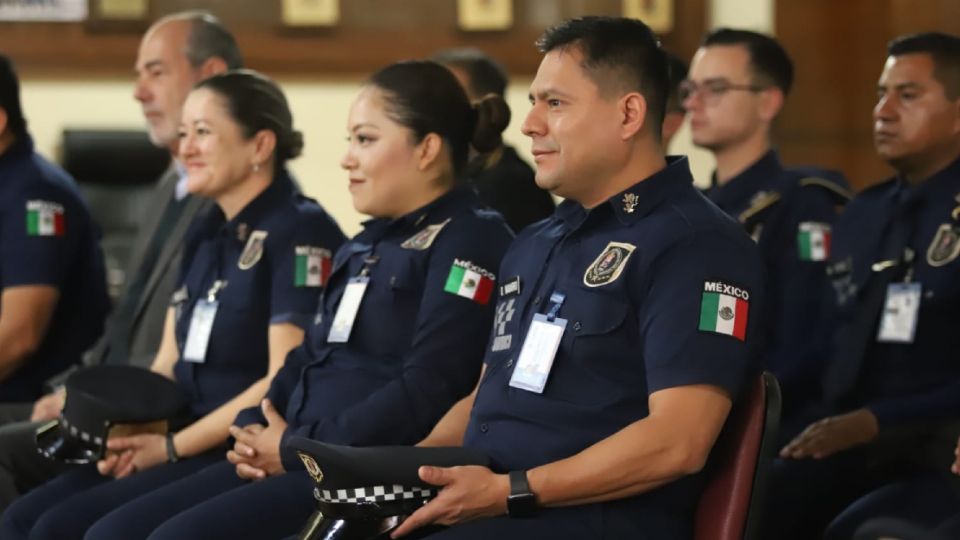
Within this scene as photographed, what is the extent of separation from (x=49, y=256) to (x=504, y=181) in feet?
3.94

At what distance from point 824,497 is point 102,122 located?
12.2 feet

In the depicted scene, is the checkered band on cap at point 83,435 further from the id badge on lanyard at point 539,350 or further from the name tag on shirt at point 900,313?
the name tag on shirt at point 900,313

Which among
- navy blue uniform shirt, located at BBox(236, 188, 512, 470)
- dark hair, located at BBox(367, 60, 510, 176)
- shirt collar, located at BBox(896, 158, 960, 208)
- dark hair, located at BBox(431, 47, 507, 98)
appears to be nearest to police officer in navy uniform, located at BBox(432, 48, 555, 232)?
dark hair, located at BBox(431, 47, 507, 98)

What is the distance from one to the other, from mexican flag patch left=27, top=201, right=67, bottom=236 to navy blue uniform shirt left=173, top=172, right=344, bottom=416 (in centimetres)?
66

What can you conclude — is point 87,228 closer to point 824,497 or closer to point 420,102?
point 420,102

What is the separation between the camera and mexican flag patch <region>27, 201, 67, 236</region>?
382 centimetres

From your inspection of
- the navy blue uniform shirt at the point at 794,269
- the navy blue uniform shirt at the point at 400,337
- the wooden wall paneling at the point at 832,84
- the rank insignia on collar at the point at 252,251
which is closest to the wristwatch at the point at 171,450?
the navy blue uniform shirt at the point at 400,337

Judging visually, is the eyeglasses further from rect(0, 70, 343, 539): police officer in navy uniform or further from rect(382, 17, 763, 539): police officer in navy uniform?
rect(382, 17, 763, 539): police officer in navy uniform

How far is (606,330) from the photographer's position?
2.28 metres

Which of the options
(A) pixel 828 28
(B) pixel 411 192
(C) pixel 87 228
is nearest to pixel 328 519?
(B) pixel 411 192

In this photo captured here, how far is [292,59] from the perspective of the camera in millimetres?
5938

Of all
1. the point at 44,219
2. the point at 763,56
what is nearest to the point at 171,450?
the point at 44,219

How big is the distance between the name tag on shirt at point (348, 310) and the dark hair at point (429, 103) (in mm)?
317

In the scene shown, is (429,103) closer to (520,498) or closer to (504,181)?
(504,181)
